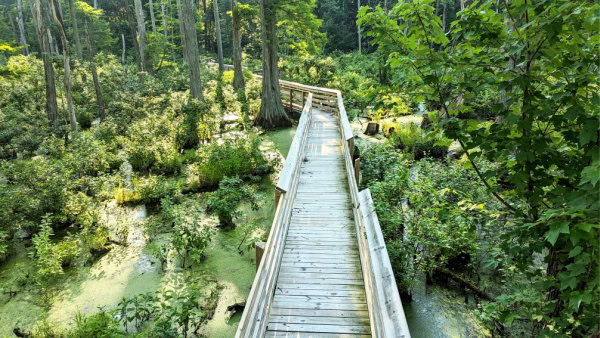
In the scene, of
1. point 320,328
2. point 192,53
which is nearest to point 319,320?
point 320,328

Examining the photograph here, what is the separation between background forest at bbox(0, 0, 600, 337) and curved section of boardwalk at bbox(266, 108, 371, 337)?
2.58 ft

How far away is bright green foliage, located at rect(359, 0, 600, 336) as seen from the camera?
5.82 ft

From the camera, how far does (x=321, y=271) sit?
15.3 feet

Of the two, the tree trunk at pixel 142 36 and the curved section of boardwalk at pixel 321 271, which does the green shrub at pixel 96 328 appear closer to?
the curved section of boardwalk at pixel 321 271

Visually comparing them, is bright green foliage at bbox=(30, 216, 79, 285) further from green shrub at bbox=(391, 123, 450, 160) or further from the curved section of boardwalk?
green shrub at bbox=(391, 123, 450, 160)

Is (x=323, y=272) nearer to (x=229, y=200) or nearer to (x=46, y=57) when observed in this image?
(x=229, y=200)

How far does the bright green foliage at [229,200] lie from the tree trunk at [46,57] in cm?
959

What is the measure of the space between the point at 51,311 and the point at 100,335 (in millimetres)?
1810

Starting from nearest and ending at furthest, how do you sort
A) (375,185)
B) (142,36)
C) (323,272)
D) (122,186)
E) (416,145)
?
(323,272), (375,185), (122,186), (416,145), (142,36)

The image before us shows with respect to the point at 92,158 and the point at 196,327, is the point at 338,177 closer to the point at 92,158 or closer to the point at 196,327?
Result: the point at 196,327

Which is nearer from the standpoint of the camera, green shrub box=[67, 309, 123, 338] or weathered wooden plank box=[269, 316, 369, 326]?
weathered wooden plank box=[269, 316, 369, 326]

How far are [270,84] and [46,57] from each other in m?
8.39

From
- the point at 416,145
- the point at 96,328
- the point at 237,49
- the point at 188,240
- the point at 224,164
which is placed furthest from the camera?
the point at 237,49

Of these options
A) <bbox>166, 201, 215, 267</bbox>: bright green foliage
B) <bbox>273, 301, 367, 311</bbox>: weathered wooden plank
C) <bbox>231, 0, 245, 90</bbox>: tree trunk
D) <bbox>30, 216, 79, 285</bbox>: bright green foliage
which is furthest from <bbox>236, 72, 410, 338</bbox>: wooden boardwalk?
<bbox>231, 0, 245, 90</bbox>: tree trunk
